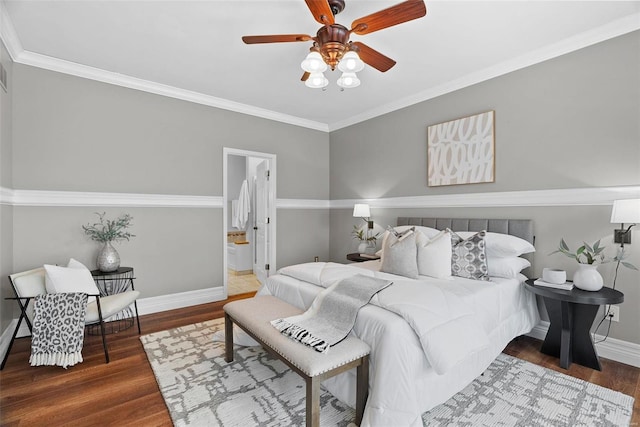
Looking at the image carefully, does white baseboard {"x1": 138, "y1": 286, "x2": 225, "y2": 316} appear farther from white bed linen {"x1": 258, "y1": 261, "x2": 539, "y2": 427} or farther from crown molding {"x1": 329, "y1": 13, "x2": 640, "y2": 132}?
crown molding {"x1": 329, "y1": 13, "x2": 640, "y2": 132}

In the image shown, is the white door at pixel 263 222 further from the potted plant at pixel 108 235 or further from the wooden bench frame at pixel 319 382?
the wooden bench frame at pixel 319 382

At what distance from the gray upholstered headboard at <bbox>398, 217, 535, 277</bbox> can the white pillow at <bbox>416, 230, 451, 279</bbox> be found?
0.72m

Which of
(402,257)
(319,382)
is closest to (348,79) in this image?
(402,257)

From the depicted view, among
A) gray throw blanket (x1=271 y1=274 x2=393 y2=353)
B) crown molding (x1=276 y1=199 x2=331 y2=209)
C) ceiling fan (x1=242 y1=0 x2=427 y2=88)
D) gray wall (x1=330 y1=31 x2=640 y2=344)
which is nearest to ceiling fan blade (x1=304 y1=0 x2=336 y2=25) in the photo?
ceiling fan (x1=242 y1=0 x2=427 y2=88)

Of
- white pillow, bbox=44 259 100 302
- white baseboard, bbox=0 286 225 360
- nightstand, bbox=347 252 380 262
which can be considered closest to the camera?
white pillow, bbox=44 259 100 302

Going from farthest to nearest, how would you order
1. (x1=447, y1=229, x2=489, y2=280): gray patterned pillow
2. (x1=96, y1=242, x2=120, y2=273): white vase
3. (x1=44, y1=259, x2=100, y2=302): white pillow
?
(x1=96, y1=242, x2=120, y2=273): white vase
(x1=447, y1=229, x2=489, y2=280): gray patterned pillow
(x1=44, y1=259, x2=100, y2=302): white pillow

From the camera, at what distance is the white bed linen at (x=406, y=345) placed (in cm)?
160

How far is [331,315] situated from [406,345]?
1.70ft

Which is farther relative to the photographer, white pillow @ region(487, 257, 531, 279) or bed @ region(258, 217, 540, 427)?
white pillow @ region(487, 257, 531, 279)

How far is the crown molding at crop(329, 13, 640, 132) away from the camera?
8.02ft

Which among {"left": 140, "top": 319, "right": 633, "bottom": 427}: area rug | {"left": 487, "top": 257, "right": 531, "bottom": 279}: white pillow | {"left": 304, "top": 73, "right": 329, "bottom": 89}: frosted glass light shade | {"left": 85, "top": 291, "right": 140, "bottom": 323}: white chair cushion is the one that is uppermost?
{"left": 304, "top": 73, "right": 329, "bottom": 89}: frosted glass light shade

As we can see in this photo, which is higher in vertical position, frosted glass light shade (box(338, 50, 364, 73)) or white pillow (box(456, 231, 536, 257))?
frosted glass light shade (box(338, 50, 364, 73))

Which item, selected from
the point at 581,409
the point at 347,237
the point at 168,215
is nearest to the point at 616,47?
the point at 581,409

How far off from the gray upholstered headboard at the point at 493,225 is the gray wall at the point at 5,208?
4.22 m
